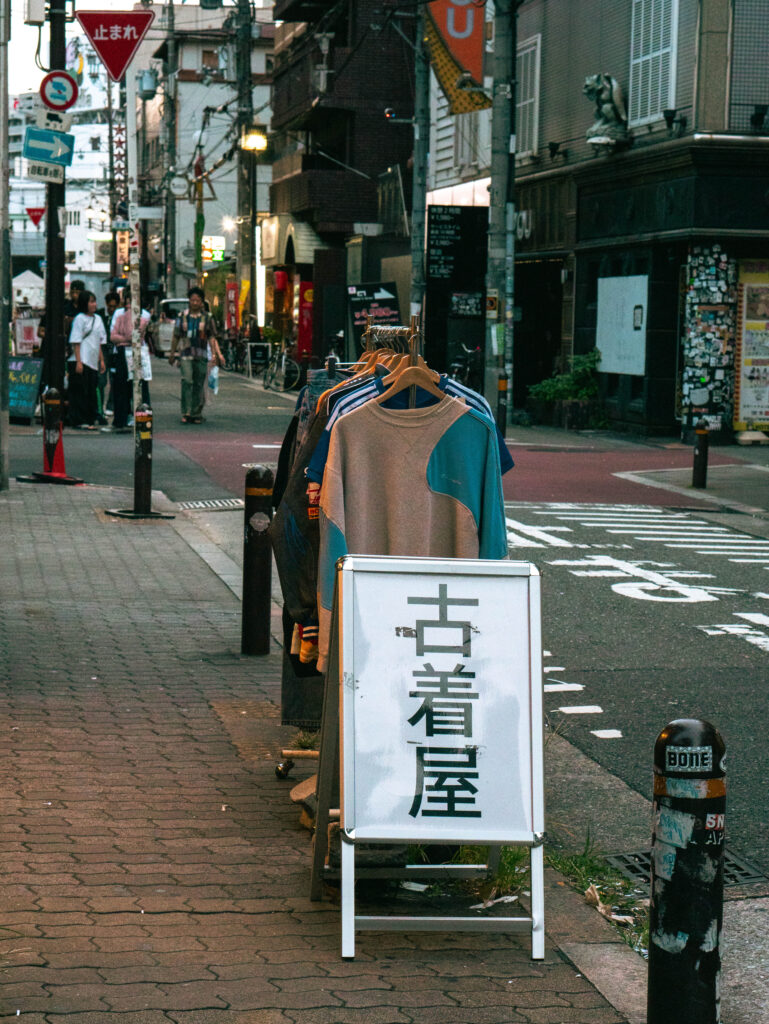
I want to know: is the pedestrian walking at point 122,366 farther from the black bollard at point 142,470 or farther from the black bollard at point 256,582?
the black bollard at point 256,582

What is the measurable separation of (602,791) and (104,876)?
2195mm

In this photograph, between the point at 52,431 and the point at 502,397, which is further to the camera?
the point at 502,397

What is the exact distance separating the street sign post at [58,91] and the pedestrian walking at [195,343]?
16.9 feet

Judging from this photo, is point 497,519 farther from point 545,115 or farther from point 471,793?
point 545,115

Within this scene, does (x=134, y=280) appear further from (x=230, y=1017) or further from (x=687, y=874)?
(x=687, y=874)

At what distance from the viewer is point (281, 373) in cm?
3638

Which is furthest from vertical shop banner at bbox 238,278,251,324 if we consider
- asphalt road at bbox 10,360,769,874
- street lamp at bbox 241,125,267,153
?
asphalt road at bbox 10,360,769,874

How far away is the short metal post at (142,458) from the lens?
12938 mm

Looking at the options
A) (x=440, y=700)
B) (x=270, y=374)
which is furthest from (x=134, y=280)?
(x=270, y=374)

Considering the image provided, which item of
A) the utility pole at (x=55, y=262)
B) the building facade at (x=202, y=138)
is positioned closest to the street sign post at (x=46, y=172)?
the utility pole at (x=55, y=262)

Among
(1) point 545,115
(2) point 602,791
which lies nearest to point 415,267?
(1) point 545,115

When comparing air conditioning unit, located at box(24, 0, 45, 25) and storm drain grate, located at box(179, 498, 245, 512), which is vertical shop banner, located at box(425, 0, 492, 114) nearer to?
air conditioning unit, located at box(24, 0, 45, 25)

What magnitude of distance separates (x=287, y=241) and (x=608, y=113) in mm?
22547

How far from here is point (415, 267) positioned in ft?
97.8
